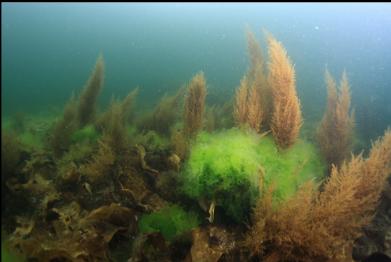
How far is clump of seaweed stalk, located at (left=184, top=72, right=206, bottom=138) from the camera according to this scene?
13.2 ft

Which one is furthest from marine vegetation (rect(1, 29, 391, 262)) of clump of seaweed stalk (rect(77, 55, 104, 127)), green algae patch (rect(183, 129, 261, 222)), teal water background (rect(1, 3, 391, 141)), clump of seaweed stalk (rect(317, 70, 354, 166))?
teal water background (rect(1, 3, 391, 141))

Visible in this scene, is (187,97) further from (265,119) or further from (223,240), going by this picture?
(223,240)

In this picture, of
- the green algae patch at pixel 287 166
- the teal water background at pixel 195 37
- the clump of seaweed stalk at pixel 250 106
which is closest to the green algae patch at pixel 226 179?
the green algae patch at pixel 287 166

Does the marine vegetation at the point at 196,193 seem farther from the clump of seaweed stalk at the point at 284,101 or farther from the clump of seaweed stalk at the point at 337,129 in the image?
the clump of seaweed stalk at the point at 337,129

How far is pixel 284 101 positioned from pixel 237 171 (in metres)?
1.29

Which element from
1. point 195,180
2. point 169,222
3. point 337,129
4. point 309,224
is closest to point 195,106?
point 195,180

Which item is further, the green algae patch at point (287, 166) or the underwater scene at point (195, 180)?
the green algae patch at point (287, 166)

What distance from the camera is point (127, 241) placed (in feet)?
10.3

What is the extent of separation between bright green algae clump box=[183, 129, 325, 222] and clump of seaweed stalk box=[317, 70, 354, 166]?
2.97 ft

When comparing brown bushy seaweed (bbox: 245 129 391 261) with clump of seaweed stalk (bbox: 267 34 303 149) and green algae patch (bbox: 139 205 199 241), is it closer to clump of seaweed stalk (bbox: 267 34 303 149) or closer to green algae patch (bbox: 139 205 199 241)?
green algae patch (bbox: 139 205 199 241)

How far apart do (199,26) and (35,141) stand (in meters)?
31.5

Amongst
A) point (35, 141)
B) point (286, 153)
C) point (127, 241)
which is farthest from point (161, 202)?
point (35, 141)

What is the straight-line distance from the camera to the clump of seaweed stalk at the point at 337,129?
4664 mm

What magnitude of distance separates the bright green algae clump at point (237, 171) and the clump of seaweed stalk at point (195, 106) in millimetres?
149
